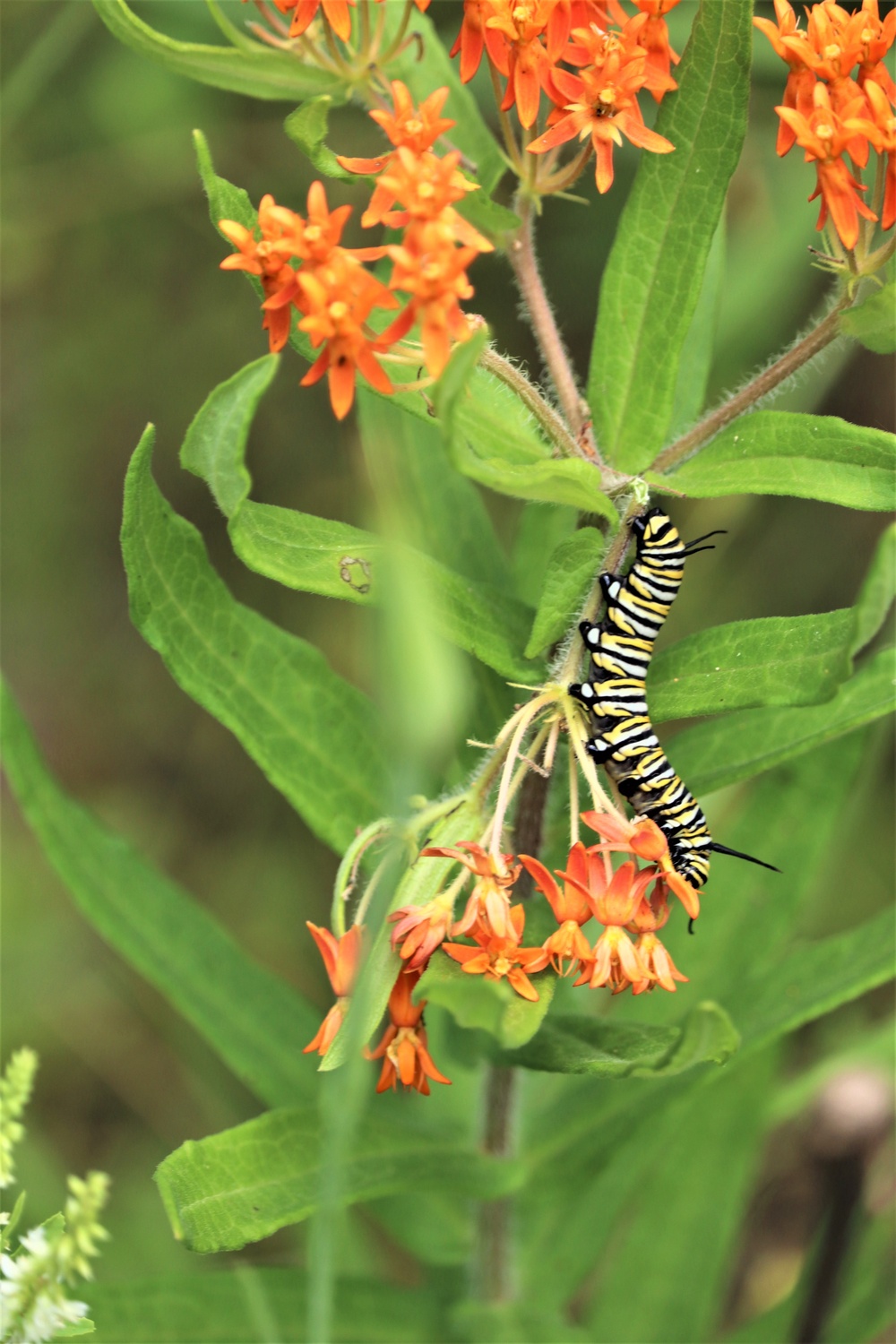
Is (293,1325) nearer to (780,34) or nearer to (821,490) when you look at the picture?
(821,490)

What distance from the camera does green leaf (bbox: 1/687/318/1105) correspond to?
357cm

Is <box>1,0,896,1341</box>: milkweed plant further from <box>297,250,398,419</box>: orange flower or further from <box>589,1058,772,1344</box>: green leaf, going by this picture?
<box>589,1058,772,1344</box>: green leaf

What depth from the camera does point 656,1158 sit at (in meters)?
4.40

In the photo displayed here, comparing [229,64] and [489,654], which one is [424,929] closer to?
[489,654]

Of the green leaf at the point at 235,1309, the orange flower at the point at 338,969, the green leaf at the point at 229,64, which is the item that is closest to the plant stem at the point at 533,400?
the green leaf at the point at 229,64

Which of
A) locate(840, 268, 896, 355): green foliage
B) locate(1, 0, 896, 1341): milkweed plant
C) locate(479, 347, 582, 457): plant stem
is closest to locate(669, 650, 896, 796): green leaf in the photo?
locate(1, 0, 896, 1341): milkweed plant

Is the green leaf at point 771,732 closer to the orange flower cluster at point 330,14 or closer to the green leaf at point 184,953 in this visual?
the green leaf at point 184,953

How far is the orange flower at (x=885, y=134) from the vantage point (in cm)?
252

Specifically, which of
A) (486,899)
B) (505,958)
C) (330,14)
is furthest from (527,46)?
(505,958)

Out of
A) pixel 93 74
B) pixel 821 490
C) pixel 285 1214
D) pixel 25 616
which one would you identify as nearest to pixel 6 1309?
pixel 285 1214

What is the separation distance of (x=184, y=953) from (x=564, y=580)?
6.17ft

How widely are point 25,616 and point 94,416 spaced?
1177mm

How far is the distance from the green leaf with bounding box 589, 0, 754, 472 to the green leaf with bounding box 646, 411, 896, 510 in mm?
224

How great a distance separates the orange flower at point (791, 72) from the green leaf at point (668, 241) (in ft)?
0.19
